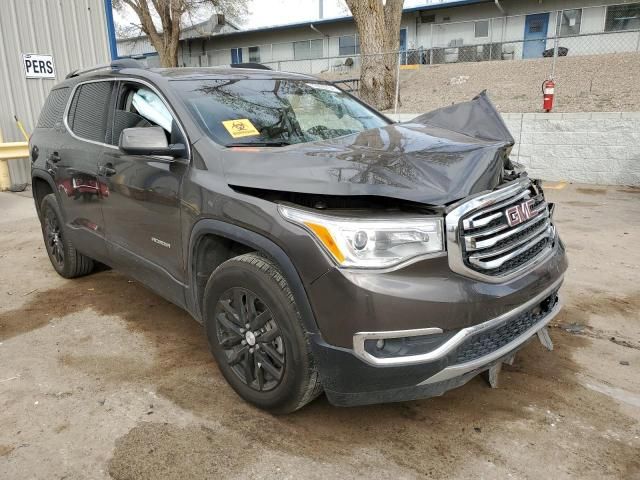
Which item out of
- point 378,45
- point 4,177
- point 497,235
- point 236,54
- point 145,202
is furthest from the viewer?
point 236,54

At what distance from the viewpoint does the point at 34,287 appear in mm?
4914

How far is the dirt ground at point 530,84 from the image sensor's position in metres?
11.9

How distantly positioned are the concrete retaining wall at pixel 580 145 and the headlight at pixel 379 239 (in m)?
8.75

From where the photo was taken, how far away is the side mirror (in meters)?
3.01

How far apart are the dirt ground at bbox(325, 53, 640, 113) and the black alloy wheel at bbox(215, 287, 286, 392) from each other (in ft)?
34.9

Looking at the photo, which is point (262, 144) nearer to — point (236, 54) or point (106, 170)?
point (106, 170)

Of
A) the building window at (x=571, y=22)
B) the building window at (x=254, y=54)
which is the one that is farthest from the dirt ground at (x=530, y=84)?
the building window at (x=254, y=54)

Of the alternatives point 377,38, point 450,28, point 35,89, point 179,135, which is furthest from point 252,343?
point 450,28

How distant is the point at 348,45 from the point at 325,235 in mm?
27439

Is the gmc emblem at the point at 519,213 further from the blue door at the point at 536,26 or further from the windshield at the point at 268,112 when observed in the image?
the blue door at the point at 536,26

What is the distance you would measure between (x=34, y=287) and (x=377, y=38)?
32.1ft

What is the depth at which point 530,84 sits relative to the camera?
14.7 m

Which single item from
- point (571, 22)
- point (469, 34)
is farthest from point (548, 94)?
point (571, 22)

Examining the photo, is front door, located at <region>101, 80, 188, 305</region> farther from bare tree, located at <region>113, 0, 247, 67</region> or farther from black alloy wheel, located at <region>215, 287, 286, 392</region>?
bare tree, located at <region>113, 0, 247, 67</region>
